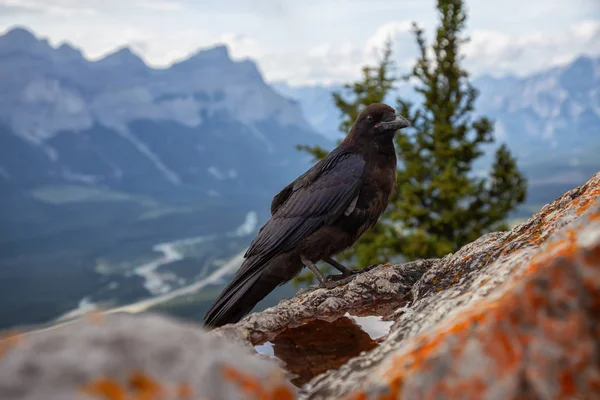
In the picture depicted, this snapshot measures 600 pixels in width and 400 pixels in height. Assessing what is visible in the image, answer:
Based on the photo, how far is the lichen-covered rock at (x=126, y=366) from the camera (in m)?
1.69

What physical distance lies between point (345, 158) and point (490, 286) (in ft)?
12.9

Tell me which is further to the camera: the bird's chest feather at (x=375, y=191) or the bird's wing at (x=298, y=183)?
the bird's wing at (x=298, y=183)

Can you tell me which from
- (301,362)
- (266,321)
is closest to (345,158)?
Result: (266,321)

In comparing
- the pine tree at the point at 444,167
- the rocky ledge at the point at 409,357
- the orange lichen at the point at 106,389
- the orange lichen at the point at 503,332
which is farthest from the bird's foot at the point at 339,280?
the pine tree at the point at 444,167

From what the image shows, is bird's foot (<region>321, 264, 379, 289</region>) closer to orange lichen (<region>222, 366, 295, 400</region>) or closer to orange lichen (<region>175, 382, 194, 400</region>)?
orange lichen (<region>222, 366, 295, 400</region>)

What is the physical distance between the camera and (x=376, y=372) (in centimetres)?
234

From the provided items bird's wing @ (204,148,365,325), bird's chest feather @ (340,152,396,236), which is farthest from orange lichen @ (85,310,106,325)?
bird's chest feather @ (340,152,396,236)

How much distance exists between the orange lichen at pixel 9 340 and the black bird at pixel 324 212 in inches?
144

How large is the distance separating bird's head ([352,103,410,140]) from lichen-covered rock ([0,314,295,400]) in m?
5.06

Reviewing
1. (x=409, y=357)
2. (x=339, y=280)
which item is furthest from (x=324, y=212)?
(x=409, y=357)

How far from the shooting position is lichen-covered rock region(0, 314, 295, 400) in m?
1.69

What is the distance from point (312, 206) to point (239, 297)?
1411 millimetres

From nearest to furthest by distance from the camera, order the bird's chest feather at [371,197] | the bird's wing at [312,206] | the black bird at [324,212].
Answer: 1. the black bird at [324,212]
2. the bird's wing at [312,206]
3. the bird's chest feather at [371,197]

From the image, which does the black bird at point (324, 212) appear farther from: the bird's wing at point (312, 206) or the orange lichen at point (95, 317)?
the orange lichen at point (95, 317)
